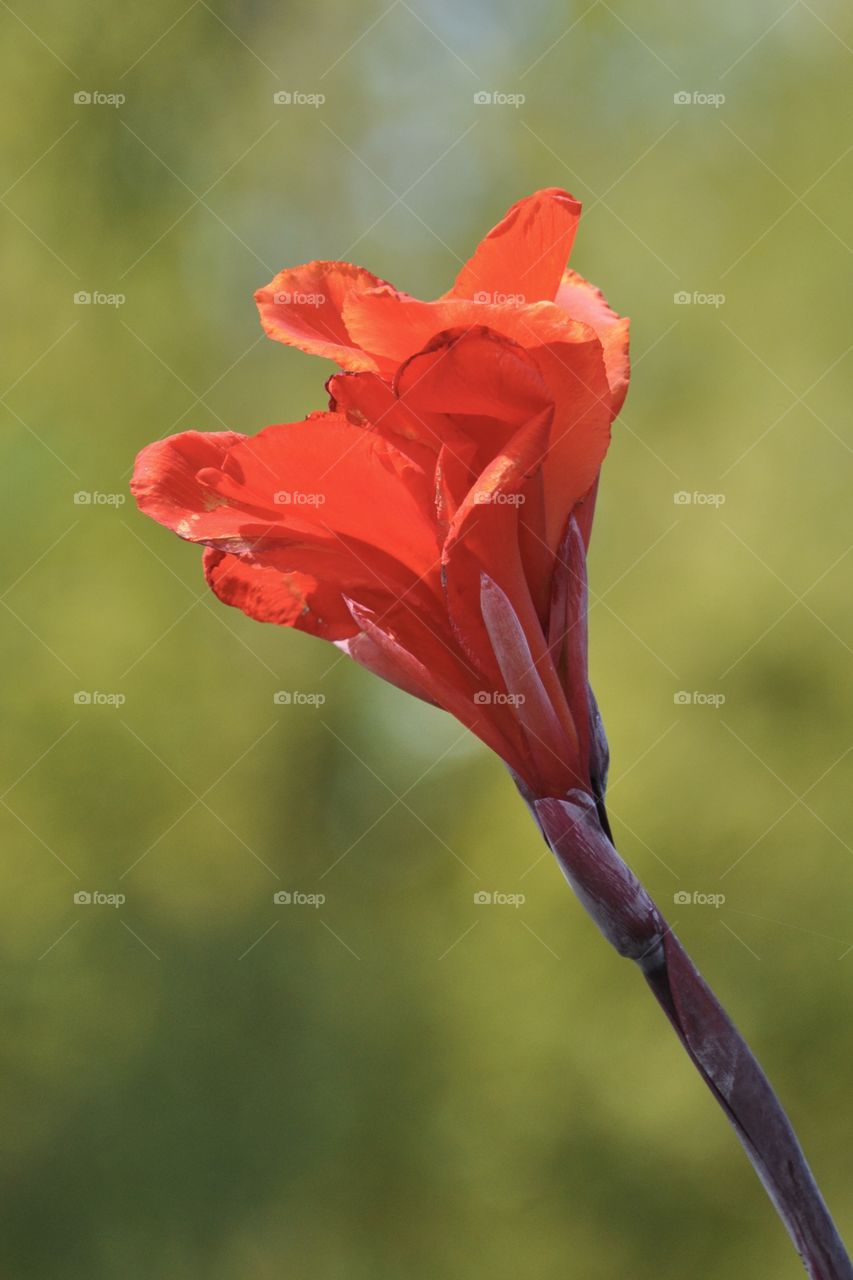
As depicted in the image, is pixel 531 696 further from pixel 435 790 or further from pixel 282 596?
pixel 435 790

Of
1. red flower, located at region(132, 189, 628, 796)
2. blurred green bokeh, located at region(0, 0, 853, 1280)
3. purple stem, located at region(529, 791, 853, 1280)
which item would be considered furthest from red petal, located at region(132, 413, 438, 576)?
blurred green bokeh, located at region(0, 0, 853, 1280)

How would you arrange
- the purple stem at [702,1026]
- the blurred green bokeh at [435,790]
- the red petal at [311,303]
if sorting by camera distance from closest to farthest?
the purple stem at [702,1026] → the red petal at [311,303] → the blurred green bokeh at [435,790]

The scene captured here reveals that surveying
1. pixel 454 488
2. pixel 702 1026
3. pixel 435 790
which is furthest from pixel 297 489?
pixel 435 790

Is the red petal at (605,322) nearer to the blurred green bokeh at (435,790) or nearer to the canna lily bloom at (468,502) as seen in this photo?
the canna lily bloom at (468,502)

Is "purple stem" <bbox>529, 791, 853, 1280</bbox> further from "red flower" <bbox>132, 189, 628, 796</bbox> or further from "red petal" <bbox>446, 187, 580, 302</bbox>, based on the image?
"red petal" <bbox>446, 187, 580, 302</bbox>

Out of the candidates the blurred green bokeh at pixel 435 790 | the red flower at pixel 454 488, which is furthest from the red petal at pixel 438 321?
the blurred green bokeh at pixel 435 790

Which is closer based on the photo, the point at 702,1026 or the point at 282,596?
the point at 702,1026
